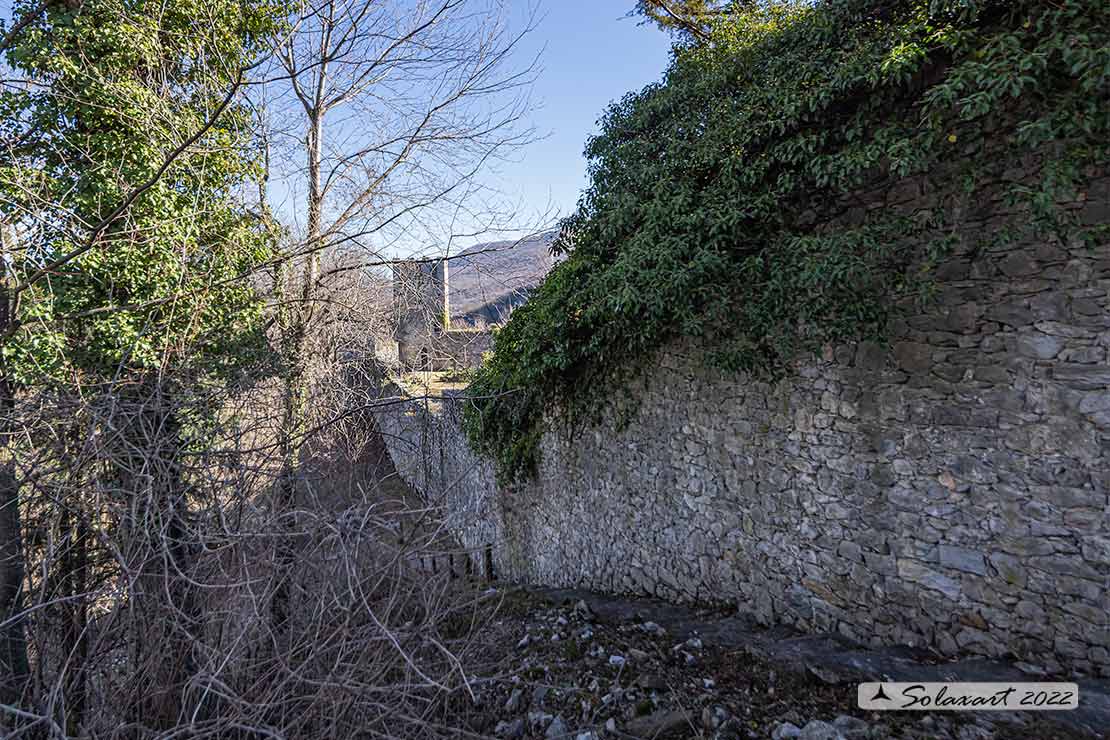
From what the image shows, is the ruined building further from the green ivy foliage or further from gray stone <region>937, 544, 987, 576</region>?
gray stone <region>937, 544, 987, 576</region>

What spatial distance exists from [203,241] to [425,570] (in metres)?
4.67

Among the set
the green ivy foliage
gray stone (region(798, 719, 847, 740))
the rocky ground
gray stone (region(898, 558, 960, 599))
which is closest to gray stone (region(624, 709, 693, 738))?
the rocky ground

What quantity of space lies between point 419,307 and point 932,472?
6.36 m

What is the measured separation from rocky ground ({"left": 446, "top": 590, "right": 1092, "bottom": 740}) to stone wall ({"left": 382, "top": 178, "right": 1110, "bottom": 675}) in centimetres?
69

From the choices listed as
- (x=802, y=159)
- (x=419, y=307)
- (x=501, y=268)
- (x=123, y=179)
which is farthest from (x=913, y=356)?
(x=123, y=179)

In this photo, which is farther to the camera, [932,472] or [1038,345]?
[932,472]

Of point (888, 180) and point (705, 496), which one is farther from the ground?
point (888, 180)

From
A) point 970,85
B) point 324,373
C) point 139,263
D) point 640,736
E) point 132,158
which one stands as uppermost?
point 132,158

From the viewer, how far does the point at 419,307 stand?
26.1 feet

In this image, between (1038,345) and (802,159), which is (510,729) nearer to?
(1038,345)

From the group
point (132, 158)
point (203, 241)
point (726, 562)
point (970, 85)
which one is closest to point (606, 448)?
Answer: point (726, 562)

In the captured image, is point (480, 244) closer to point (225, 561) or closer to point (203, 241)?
point (203, 241)

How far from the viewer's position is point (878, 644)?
3.82 m

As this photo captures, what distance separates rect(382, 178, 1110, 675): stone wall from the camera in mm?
3035
